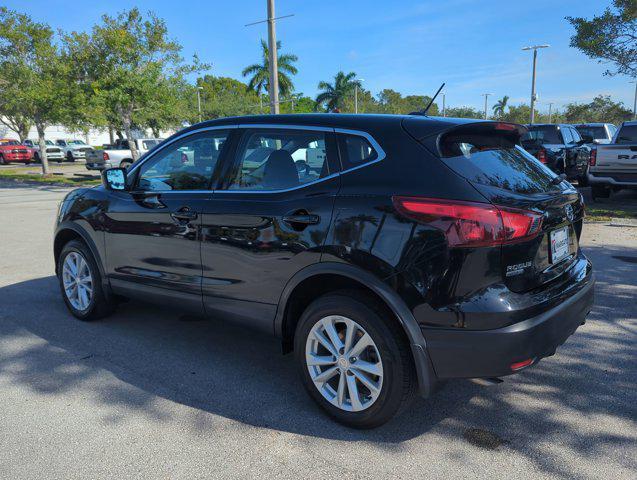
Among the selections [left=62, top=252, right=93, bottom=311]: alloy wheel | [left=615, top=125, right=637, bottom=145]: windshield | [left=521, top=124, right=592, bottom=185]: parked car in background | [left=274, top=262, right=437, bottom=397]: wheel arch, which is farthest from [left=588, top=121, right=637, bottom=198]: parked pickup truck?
[left=62, top=252, right=93, bottom=311]: alloy wheel

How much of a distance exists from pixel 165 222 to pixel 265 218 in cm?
105

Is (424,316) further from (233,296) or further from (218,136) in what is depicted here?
(218,136)

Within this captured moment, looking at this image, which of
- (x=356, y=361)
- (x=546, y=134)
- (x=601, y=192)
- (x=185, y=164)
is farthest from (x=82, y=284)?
(x=546, y=134)

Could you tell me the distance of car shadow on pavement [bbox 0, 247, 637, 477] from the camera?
2.99 metres

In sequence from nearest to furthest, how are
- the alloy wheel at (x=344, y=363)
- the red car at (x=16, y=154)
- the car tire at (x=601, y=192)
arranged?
the alloy wheel at (x=344, y=363) < the car tire at (x=601, y=192) < the red car at (x=16, y=154)

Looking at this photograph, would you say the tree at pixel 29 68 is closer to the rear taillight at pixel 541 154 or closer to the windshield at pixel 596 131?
the rear taillight at pixel 541 154

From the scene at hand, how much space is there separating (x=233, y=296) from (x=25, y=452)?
146cm

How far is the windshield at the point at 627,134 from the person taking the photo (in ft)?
36.5

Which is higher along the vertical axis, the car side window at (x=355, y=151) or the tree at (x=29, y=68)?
the tree at (x=29, y=68)

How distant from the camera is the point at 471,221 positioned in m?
2.57

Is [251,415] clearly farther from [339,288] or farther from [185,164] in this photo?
[185,164]

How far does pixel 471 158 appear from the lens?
292cm

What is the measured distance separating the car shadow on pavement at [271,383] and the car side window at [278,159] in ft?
4.55

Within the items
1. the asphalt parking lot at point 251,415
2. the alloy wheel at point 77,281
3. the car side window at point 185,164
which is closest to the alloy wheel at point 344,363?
the asphalt parking lot at point 251,415
